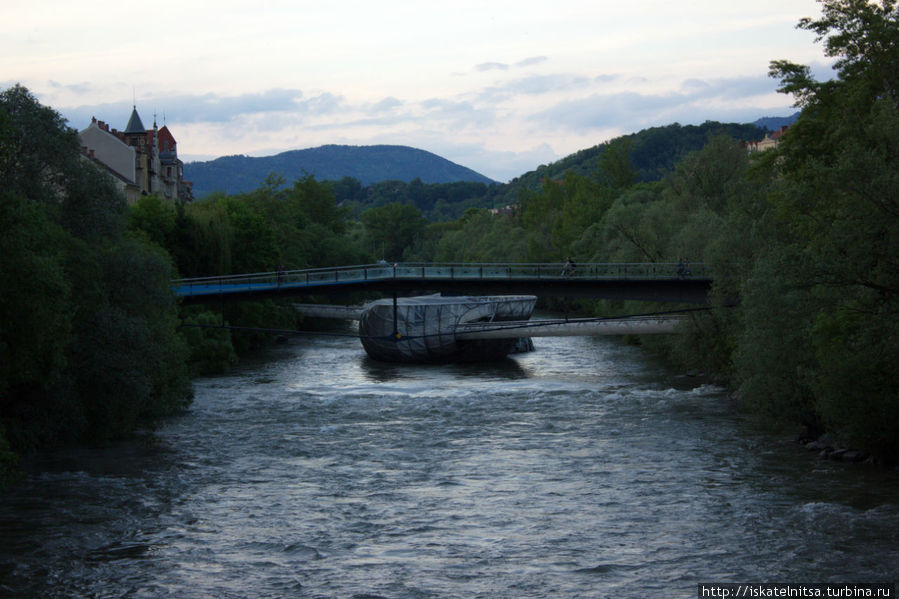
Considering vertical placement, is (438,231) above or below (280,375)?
above

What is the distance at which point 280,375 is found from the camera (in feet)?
170

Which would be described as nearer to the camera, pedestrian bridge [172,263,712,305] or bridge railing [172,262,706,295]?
pedestrian bridge [172,263,712,305]

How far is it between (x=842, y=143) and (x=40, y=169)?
23534 mm

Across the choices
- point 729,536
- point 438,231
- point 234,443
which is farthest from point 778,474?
point 438,231

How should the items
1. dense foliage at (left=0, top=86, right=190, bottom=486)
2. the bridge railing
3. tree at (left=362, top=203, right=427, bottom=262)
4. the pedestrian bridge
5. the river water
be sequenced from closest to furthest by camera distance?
the river water
dense foliage at (left=0, top=86, right=190, bottom=486)
the pedestrian bridge
the bridge railing
tree at (left=362, top=203, right=427, bottom=262)

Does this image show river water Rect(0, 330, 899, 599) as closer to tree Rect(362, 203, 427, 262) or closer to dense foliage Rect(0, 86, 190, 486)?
dense foliage Rect(0, 86, 190, 486)

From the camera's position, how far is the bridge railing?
4934cm

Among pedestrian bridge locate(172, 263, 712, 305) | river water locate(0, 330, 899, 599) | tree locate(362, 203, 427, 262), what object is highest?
tree locate(362, 203, 427, 262)

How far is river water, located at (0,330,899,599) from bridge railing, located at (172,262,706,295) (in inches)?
413

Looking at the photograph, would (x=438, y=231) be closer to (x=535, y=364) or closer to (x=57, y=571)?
(x=535, y=364)

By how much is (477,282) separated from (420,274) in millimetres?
2998

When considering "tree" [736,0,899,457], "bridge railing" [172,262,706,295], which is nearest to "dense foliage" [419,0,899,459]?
"tree" [736,0,899,457]

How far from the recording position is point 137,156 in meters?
83.9

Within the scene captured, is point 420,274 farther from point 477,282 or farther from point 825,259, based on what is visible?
point 825,259
